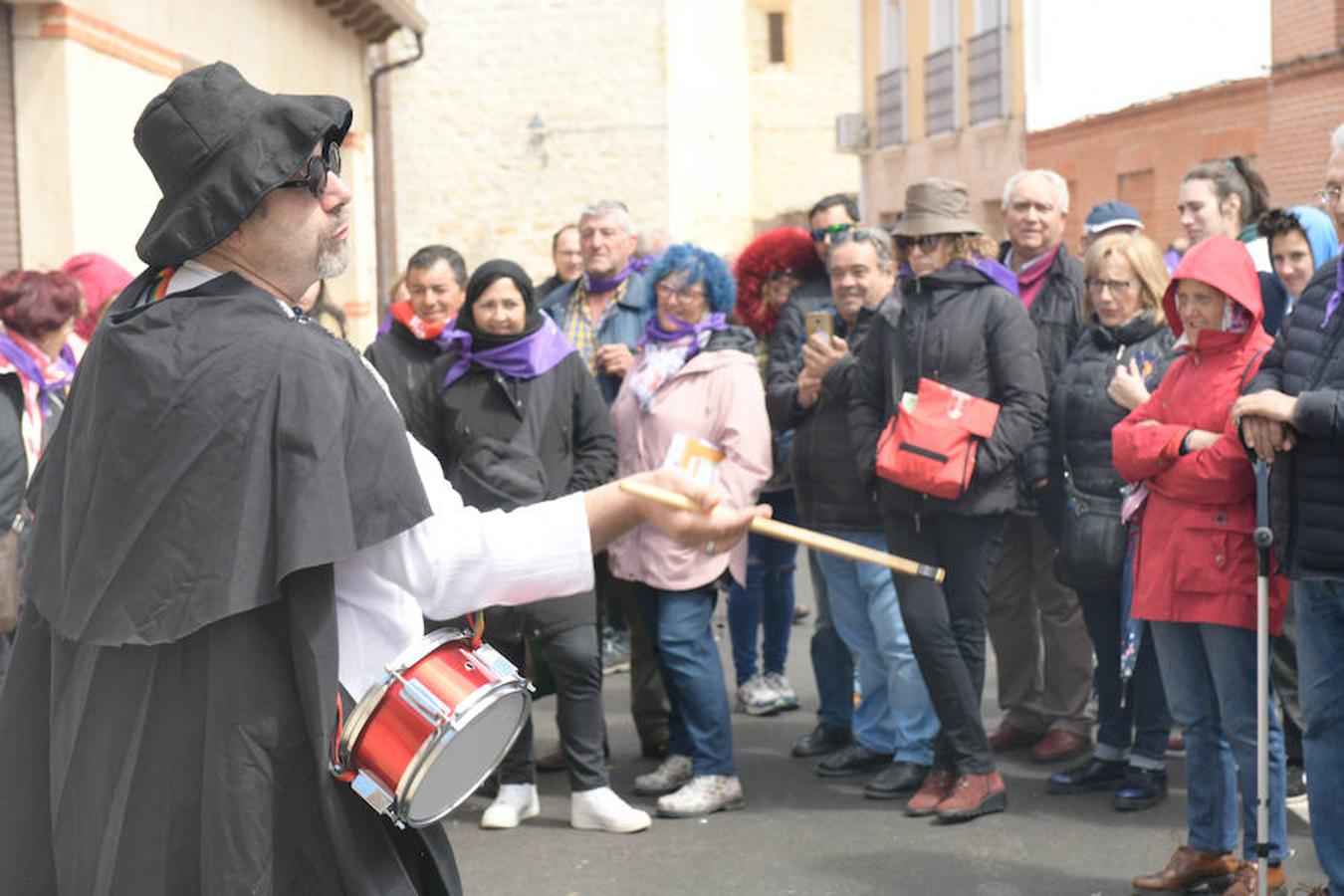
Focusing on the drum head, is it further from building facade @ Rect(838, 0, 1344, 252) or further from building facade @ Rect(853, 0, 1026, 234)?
building facade @ Rect(853, 0, 1026, 234)

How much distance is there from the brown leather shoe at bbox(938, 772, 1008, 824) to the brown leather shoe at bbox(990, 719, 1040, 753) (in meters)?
0.93

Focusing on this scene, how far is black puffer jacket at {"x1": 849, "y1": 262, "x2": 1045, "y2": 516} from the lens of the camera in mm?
6309

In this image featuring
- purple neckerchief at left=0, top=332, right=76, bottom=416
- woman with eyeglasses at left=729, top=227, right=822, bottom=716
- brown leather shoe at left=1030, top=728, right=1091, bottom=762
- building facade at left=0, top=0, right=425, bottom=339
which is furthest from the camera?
building facade at left=0, top=0, right=425, bottom=339

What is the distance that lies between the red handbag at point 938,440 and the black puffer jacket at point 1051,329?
0.47 meters

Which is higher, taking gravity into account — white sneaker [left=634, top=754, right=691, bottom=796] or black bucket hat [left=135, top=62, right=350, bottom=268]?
black bucket hat [left=135, top=62, right=350, bottom=268]

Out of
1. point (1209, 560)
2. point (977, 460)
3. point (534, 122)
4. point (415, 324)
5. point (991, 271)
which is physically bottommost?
point (1209, 560)

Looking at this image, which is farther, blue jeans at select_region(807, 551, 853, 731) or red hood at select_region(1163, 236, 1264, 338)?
blue jeans at select_region(807, 551, 853, 731)

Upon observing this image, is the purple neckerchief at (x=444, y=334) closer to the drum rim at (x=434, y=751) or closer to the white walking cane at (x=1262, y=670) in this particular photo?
the white walking cane at (x=1262, y=670)

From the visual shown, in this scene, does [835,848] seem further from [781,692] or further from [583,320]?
[583,320]

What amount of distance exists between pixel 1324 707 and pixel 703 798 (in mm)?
2460

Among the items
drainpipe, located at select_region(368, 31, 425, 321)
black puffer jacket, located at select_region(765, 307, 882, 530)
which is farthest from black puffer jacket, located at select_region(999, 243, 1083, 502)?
drainpipe, located at select_region(368, 31, 425, 321)

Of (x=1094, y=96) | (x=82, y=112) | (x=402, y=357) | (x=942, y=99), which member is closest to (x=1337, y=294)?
(x=402, y=357)

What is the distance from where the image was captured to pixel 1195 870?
5418 millimetres

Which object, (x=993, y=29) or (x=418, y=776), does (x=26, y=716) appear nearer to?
(x=418, y=776)
